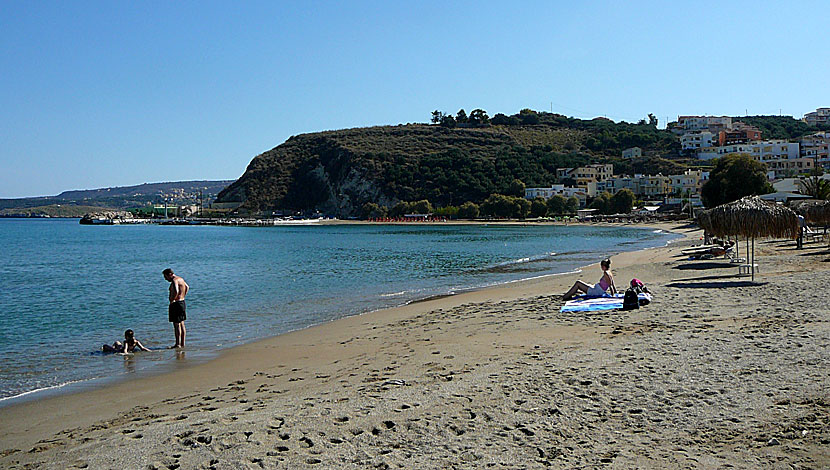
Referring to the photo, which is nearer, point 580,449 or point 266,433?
point 580,449

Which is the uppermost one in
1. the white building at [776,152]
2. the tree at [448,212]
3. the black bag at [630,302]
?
the white building at [776,152]

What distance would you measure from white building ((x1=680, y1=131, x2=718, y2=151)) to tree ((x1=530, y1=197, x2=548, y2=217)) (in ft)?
176

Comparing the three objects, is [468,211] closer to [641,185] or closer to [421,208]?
[421,208]

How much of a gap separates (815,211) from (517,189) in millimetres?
99180

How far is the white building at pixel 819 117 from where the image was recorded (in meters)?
194

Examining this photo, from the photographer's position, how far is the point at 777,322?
896 cm

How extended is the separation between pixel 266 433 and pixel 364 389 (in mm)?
1651

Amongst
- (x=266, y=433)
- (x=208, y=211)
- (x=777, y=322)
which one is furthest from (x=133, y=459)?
(x=208, y=211)

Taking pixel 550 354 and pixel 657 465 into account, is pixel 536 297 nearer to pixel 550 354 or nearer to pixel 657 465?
pixel 550 354

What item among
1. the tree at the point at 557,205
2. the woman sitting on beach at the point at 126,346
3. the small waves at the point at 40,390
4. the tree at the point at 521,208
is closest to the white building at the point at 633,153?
the tree at the point at 557,205

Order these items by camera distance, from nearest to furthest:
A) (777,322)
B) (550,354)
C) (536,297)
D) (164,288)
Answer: (550,354) → (777,322) → (536,297) → (164,288)

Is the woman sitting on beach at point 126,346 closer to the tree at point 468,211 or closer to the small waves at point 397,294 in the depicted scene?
the small waves at point 397,294

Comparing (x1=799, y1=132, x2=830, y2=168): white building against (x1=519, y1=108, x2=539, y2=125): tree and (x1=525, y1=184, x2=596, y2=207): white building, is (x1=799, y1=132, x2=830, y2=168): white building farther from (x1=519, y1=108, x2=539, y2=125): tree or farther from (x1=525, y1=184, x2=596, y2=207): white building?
(x1=519, y1=108, x2=539, y2=125): tree

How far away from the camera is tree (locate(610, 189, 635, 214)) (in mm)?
102156
